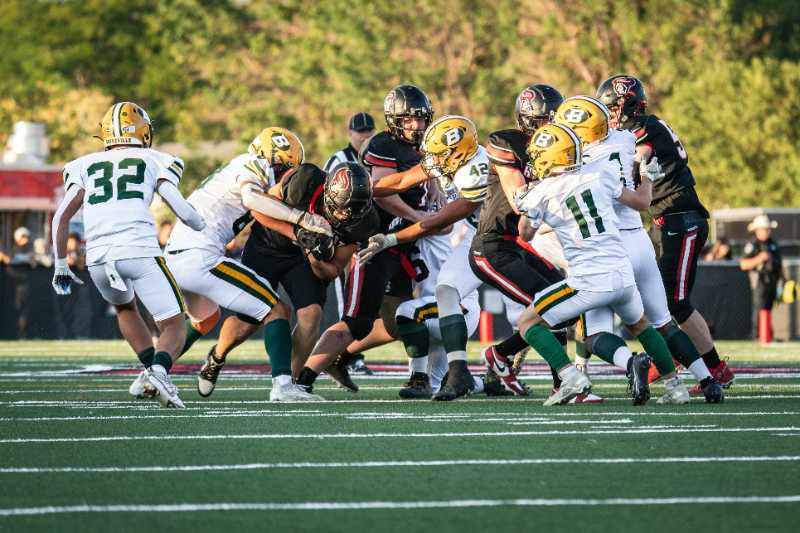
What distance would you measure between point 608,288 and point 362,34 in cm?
3593

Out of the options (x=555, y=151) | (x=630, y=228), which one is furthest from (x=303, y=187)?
(x=630, y=228)

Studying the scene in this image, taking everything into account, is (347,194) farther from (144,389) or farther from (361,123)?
(361,123)

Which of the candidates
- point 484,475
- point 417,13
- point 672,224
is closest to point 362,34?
point 417,13

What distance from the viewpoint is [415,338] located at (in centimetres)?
1002

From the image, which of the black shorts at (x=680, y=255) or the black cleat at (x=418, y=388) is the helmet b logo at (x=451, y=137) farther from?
the black shorts at (x=680, y=255)

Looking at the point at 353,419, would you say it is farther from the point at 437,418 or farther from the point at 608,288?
the point at 608,288

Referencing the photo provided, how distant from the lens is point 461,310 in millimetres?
9773

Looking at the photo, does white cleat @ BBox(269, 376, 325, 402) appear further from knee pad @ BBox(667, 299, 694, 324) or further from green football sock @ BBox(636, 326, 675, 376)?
knee pad @ BBox(667, 299, 694, 324)

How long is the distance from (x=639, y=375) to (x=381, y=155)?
2.32 meters

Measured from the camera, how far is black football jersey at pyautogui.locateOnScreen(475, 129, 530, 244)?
9.24 meters

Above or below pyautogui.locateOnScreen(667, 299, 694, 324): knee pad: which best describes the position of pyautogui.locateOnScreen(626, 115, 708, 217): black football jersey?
above

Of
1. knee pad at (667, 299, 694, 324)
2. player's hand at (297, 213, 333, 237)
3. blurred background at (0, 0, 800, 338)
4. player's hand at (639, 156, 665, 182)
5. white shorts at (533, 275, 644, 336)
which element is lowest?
knee pad at (667, 299, 694, 324)

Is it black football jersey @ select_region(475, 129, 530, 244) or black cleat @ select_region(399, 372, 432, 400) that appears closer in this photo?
black football jersey @ select_region(475, 129, 530, 244)

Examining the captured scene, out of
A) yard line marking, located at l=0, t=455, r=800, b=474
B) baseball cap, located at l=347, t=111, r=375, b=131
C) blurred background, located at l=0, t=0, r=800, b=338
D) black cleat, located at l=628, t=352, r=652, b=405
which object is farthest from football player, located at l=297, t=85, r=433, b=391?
blurred background, located at l=0, t=0, r=800, b=338
